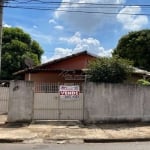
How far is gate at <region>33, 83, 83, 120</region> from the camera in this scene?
59.8 feet

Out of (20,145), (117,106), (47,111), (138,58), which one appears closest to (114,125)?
(117,106)

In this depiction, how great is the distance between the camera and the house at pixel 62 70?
2405cm

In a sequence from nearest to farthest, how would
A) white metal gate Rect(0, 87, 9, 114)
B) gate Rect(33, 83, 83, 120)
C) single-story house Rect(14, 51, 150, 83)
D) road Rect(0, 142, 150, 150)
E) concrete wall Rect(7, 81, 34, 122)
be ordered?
1. road Rect(0, 142, 150, 150)
2. concrete wall Rect(7, 81, 34, 122)
3. gate Rect(33, 83, 83, 120)
4. white metal gate Rect(0, 87, 9, 114)
5. single-story house Rect(14, 51, 150, 83)

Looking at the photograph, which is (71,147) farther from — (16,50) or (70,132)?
(16,50)

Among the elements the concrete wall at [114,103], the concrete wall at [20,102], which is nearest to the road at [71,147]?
the concrete wall at [20,102]

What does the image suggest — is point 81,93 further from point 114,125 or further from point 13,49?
point 13,49

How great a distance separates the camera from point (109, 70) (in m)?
19.5

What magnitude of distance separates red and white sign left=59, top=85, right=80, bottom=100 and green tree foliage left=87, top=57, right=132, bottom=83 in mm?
1540

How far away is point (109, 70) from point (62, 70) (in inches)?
217

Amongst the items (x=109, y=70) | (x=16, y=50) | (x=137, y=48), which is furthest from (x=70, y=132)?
(x=137, y=48)

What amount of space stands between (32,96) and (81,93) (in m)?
2.36

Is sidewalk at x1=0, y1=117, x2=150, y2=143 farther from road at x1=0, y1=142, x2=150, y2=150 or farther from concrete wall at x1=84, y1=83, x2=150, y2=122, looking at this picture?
road at x1=0, y1=142, x2=150, y2=150

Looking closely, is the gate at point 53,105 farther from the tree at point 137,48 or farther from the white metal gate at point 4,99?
the tree at point 137,48

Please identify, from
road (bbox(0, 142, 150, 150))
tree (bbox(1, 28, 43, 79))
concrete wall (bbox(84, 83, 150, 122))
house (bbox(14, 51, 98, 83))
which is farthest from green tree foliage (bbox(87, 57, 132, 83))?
tree (bbox(1, 28, 43, 79))
